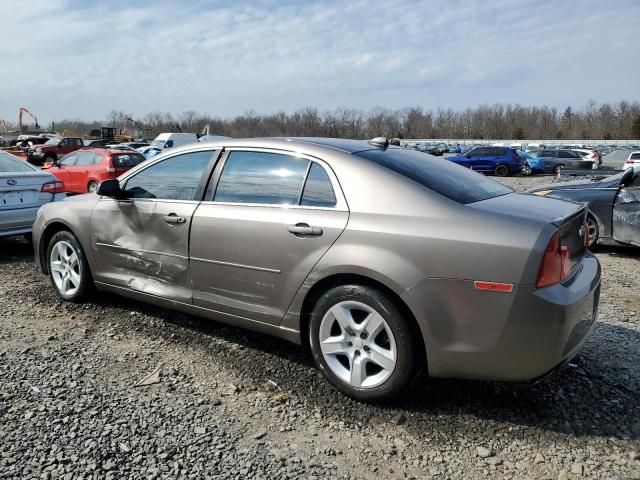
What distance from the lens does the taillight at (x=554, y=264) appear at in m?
2.43

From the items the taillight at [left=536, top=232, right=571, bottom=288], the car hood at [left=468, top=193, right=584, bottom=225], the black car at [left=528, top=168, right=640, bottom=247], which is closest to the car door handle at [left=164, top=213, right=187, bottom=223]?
the car hood at [left=468, top=193, right=584, bottom=225]

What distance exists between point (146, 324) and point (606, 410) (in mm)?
3377

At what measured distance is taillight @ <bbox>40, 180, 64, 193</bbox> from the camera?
22.6 feet

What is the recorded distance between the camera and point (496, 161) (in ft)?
88.9

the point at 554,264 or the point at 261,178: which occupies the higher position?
the point at 261,178

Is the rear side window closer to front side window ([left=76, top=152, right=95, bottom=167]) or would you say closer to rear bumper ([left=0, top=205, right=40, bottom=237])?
rear bumper ([left=0, top=205, right=40, bottom=237])

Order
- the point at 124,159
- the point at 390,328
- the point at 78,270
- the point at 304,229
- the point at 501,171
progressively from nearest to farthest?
the point at 390,328 < the point at 304,229 < the point at 78,270 < the point at 124,159 < the point at 501,171

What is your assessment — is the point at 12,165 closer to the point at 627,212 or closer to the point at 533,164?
the point at 627,212

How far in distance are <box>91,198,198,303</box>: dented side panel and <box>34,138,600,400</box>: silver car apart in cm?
1

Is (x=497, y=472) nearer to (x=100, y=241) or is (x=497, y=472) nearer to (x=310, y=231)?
(x=310, y=231)

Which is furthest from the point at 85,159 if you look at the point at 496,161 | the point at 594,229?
the point at 496,161

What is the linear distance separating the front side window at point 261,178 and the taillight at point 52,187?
4573 millimetres

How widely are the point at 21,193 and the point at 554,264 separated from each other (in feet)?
21.8

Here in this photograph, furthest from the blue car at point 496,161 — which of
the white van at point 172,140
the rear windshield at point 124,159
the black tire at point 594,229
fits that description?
the black tire at point 594,229
